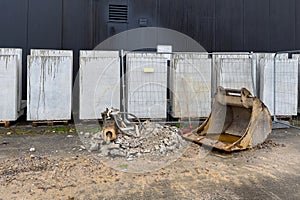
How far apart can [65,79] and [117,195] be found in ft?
11.4

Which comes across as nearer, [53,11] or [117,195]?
[117,195]

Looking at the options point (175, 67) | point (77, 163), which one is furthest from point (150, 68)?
point (77, 163)

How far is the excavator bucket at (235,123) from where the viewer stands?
13.4ft

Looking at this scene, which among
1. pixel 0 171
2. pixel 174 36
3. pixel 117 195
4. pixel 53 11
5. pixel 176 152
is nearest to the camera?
pixel 117 195

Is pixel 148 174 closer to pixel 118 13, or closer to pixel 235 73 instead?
pixel 235 73

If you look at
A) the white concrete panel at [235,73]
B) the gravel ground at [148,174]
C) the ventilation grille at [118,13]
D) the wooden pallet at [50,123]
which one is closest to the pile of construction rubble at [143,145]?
the gravel ground at [148,174]

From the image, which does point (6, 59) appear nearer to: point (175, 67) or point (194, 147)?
point (175, 67)

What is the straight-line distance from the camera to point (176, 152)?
4020mm

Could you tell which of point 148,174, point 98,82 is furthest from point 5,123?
point 148,174

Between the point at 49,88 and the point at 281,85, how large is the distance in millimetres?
4974

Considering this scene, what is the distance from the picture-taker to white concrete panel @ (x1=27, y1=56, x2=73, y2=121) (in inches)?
213

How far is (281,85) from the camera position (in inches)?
239

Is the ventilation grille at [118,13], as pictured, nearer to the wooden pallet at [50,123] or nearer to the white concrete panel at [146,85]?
the white concrete panel at [146,85]

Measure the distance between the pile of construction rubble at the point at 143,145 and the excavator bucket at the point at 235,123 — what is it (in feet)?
1.39
